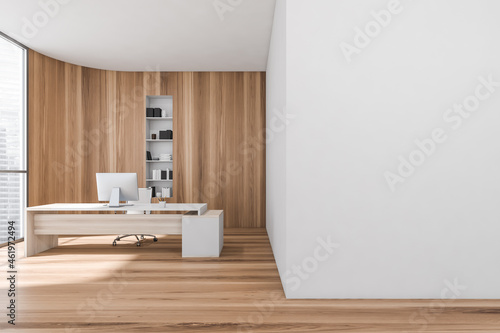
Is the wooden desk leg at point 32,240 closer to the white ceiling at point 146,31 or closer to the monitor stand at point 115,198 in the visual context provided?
the monitor stand at point 115,198

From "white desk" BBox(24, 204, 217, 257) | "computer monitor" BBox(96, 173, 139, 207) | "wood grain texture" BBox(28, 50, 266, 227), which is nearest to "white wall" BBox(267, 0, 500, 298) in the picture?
"white desk" BBox(24, 204, 217, 257)

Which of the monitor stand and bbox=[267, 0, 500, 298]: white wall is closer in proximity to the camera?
bbox=[267, 0, 500, 298]: white wall

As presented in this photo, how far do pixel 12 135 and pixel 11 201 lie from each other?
40.8 inches

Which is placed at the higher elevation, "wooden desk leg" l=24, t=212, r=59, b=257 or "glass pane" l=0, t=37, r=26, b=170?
"glass pane" l=0, t=37, r=26, b=170

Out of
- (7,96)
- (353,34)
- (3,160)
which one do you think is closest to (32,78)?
(7,96)

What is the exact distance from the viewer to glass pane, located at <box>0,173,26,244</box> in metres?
5.20

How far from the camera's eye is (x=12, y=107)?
17.7 feet

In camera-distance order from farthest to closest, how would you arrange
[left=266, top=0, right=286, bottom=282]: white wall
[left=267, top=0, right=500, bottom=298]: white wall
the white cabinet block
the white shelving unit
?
the white shelving unit
the white cabinet block
[left=266, top=0, right=286, bottom=282]: white wall
[left=267, top=0, right=500, bottom=298]: white wall

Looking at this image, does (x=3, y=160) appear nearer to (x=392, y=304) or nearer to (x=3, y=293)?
(x=3, y=293)

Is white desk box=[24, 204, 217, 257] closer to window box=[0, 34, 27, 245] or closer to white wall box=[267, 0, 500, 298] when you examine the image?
window box=[0, 34, 27, 245]

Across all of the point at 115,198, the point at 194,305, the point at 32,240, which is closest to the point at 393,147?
the point at 194,305

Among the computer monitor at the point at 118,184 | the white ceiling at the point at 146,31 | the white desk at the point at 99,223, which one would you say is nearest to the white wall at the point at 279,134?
the white ceiling at the point at 146,31

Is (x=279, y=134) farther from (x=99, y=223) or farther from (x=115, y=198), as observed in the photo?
(x=99, y=223)

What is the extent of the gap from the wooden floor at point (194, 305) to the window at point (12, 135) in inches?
65.2
